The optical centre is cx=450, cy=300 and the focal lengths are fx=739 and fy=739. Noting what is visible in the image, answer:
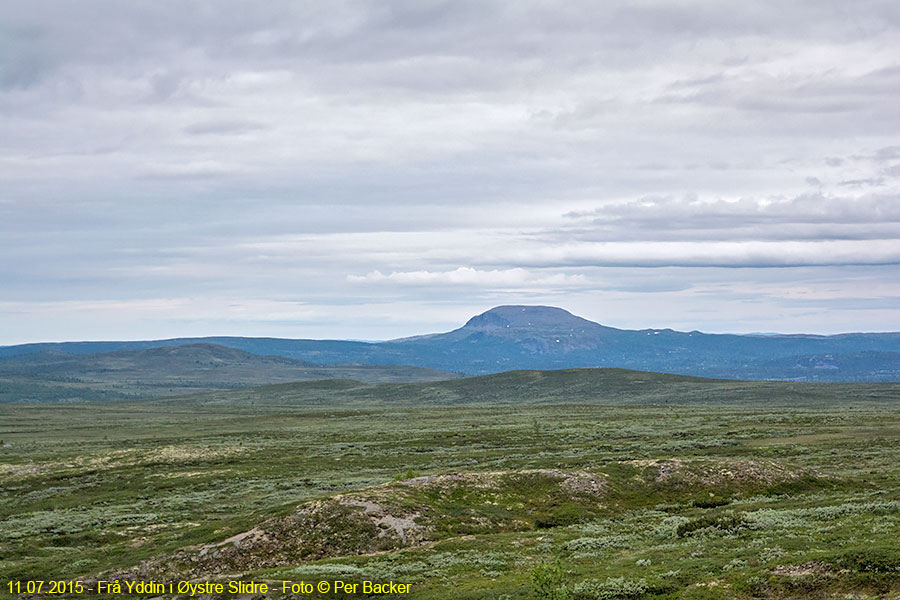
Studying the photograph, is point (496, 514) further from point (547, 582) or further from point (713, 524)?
point (547, 582)

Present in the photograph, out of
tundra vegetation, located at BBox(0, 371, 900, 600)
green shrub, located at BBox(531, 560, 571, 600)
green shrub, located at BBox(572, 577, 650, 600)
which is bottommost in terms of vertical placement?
tundra vegetation, located at BBox(0, 371, 900, 600)

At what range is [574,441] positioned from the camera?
89625 mm

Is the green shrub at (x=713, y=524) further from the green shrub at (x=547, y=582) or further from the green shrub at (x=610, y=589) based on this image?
the green shrub at (x=547, y=582)

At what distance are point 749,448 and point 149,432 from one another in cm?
10294

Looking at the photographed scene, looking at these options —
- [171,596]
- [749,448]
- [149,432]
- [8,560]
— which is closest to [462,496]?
[171,596]

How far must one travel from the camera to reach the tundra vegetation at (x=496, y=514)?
2716 cm

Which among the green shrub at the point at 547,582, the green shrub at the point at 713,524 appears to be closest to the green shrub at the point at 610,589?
the green shrub at the point at 547,582

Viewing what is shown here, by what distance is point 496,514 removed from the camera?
42531mm

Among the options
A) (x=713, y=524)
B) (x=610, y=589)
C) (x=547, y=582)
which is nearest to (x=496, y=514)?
(x=713, y=524)

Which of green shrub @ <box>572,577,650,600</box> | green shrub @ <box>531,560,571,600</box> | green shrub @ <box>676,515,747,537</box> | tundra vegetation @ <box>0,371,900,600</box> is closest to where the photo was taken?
green shrub @ <box>531,560,571,600</box>

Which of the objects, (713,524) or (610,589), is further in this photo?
(713,524)

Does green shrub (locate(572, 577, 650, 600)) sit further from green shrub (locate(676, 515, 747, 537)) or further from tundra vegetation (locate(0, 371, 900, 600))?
green shrub (locate(676, 515, 747, 537))

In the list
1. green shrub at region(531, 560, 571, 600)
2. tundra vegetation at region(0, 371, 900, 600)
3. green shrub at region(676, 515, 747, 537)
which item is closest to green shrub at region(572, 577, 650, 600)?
tundra vegetation at region(0, 371, 900, 600)

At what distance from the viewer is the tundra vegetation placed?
27.2 m
